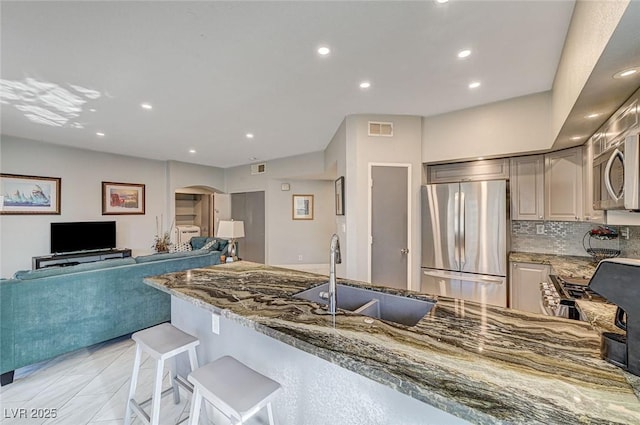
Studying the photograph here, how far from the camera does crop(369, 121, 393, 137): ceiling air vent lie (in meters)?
3.55

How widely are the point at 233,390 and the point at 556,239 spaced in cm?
390

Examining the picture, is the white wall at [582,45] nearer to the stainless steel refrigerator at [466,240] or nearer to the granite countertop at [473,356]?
the stainless steel refrigerator at [466,240]

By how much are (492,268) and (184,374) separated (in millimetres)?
3250

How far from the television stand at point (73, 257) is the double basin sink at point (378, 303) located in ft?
17.5

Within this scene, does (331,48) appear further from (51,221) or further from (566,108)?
(51,221)

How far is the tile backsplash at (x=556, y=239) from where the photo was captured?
307 cm

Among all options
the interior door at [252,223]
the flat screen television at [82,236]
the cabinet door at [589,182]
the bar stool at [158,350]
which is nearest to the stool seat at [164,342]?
the bar stool at [158,350]

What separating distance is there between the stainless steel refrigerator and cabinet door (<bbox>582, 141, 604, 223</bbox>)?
659 millimetres

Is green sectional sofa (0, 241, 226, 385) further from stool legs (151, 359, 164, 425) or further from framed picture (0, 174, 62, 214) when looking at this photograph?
framed picture (0, 174, 62, 214)

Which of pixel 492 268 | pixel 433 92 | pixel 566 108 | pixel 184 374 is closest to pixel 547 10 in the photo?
pixel 566 108

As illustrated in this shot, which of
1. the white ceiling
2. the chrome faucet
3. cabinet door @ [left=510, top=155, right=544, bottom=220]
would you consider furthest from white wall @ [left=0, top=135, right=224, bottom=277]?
cabinet door @ [left=510, top=155, right=544, bottom=220]

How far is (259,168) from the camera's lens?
22.6 ft

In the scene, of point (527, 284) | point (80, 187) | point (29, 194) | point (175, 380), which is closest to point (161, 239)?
point (80, 187)

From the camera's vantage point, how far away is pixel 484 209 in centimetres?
312
